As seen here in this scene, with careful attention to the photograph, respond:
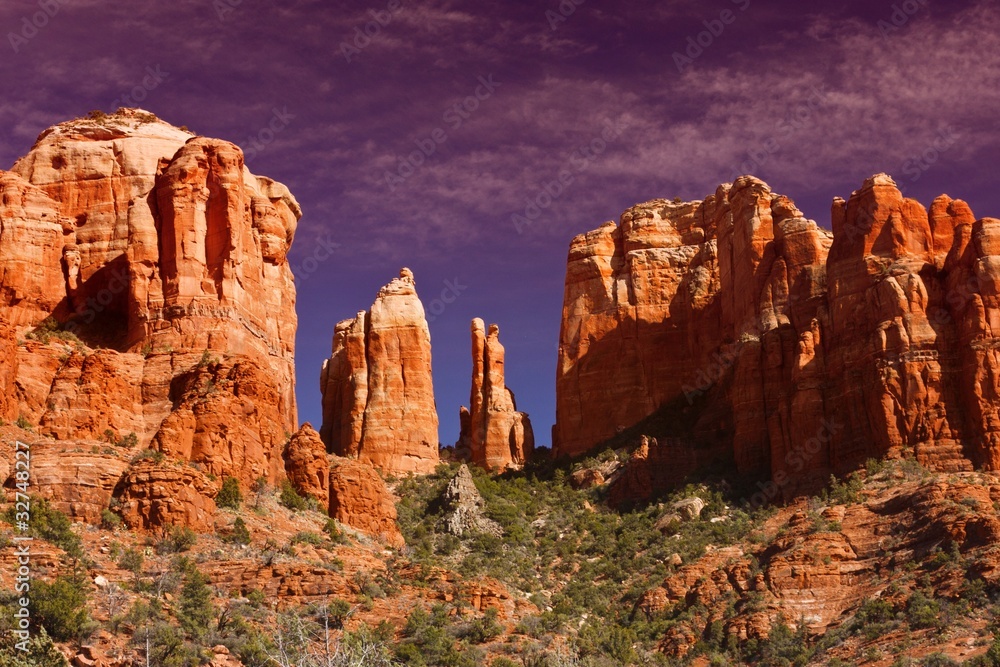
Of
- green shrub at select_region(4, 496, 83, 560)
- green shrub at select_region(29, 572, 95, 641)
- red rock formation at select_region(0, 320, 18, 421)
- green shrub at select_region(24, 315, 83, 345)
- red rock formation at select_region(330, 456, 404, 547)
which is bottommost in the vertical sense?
green shrub at select_region(29, 572, 95, 641)

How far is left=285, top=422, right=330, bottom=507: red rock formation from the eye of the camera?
86938 millimetres

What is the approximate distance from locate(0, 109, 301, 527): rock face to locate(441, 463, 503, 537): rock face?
10430 mm

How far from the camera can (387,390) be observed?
116188 millimetres

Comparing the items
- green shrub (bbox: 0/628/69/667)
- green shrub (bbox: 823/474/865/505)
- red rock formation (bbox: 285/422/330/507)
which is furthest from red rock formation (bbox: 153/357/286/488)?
green shrub (bbox: 823/474/865/505)

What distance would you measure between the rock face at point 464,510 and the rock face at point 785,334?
9710 millimetres

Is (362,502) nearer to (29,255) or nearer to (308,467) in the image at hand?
(308,467)

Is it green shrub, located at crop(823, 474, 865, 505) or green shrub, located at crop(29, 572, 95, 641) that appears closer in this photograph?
green shrub, located at crop(29, 572, 95, 641)

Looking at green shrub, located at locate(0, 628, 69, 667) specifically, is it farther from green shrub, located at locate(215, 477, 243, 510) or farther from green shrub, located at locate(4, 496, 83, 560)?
green shrub, located at locate(215, 477, 243, 510)

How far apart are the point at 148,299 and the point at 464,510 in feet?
76.5

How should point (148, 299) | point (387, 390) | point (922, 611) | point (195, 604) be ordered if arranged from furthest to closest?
point (387, 390)
point (148, 299)
point (922, 611)
point (195, 604)

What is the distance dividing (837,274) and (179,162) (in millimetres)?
36868

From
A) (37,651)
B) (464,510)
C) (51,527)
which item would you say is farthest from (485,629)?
(464,510)

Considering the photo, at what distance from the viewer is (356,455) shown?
369ft

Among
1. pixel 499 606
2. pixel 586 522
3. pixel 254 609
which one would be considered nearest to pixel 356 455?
pixel 586 522
